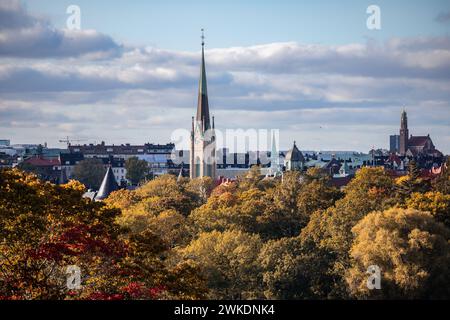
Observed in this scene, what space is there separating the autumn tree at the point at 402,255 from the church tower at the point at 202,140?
5259 inches

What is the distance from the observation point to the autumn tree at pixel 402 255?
51.9 metres

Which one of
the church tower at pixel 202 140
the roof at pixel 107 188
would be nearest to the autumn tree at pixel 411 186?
the roof at pixel 107 188

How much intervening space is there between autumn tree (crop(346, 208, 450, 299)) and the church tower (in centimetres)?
13358

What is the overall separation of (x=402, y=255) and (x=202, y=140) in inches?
5648

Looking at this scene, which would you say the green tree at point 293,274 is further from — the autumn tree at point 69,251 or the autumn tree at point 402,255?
the autumn tree at point 69,251

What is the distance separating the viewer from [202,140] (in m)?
197

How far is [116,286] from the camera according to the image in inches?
1446

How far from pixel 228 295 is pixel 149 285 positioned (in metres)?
15.4

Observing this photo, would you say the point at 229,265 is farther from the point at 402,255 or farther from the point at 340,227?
the point at 340,227

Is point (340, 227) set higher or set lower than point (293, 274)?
higher

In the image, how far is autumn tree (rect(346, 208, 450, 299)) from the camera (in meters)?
51.9

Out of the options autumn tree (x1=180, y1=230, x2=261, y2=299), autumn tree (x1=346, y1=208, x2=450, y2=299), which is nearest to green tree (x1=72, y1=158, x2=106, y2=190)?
autumn tree (x1=180, y1=230, x2=261, y2=299)

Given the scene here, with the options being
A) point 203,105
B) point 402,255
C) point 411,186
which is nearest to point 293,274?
point 402,255
